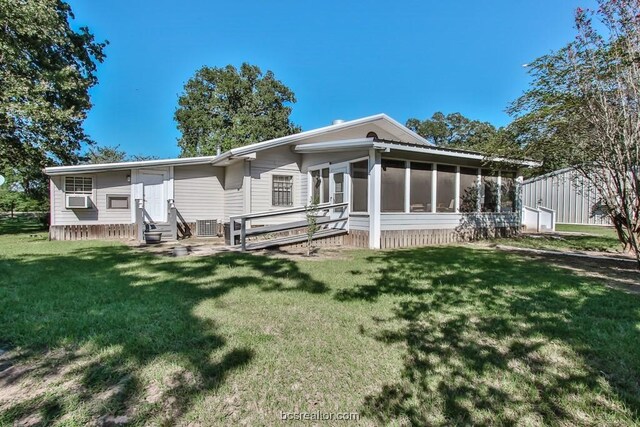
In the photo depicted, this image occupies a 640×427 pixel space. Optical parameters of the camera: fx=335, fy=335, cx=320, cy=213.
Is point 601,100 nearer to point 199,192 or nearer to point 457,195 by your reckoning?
point 457,195

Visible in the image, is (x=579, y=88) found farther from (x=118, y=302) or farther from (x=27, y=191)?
(x=27, y=191)

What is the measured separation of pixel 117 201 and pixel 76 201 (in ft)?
3.92

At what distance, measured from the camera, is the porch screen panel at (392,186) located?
951cm

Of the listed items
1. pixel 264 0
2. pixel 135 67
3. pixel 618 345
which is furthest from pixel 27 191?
pixel 618 345

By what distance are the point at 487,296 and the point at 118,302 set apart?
460cm

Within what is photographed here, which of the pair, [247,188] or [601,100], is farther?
[247,188]

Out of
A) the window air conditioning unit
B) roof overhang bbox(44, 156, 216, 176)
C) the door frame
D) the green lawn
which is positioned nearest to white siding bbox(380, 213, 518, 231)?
the green lawn

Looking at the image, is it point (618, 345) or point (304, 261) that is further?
point (304, 261)

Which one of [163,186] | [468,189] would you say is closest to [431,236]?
[468,189]

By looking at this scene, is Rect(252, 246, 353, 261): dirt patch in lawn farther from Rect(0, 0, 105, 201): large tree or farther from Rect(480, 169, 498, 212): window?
Rect(0, 0, 105, 201): large tree

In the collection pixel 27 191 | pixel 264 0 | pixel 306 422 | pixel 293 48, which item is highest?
pixel 293 48

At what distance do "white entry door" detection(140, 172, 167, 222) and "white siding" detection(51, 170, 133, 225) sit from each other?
603 mm

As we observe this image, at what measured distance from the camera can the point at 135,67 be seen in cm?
2436

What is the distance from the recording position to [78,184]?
11.6m
